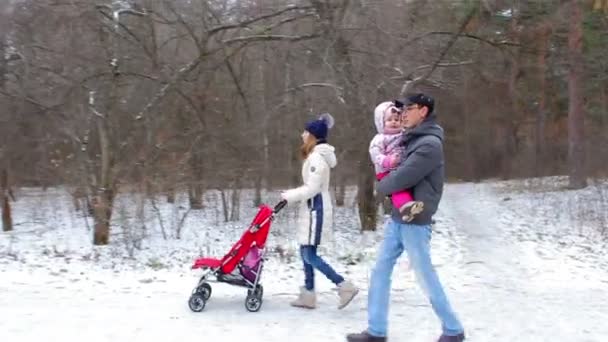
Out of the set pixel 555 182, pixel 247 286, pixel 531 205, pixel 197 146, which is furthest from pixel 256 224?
pixel 555 182

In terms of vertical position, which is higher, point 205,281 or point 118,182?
point 118,182

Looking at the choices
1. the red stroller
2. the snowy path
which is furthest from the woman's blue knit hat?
the snowy path

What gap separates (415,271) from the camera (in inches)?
204

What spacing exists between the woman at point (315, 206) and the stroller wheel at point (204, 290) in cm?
77

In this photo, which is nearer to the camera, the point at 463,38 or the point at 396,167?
the point at 396,167

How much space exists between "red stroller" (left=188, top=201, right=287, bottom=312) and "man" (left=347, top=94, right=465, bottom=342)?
4.23ft

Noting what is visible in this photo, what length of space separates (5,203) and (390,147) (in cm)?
1189

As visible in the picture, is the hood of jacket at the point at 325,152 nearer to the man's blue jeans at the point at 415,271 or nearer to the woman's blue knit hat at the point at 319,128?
the woman's blue knit hat at the point at 319,128

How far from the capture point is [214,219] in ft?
44.3

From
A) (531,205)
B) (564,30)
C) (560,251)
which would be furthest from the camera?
(531,205)

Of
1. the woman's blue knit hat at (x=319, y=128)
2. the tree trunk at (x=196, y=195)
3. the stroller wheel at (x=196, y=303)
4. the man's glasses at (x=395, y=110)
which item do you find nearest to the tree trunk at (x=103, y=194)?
the tree trunk at (x=196, y=195)

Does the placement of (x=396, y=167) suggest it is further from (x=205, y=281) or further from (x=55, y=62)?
(x=55, y=62)

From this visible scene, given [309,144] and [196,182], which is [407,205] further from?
[196,182]

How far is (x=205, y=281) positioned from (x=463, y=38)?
792cm
